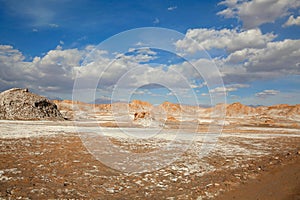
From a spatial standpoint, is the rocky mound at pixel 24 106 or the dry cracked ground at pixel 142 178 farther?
the rocky mound at pixel 24 106

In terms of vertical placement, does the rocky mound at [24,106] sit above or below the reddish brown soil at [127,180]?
above

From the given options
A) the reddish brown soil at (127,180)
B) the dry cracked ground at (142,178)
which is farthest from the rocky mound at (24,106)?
the reddish brown soil at (127,180)

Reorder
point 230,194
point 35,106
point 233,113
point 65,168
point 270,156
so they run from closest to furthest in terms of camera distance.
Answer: point 230,194
point 65,168
point 270,156
point 35,106
point 233,113

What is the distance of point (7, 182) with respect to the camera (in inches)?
331

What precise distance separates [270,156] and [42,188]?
14.1 meters

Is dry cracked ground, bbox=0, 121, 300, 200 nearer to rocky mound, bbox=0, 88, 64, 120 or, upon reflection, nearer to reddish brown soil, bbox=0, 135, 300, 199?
reddish brown soil, bbox=0, 135, 300, 199

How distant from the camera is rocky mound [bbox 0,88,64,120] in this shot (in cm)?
4197

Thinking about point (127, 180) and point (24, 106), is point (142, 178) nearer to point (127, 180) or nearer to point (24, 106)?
point (127, 180)

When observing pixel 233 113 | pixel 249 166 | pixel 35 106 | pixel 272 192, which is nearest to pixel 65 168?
pixel 272 192

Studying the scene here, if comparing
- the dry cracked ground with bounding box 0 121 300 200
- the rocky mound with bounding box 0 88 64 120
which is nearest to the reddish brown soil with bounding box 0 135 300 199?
the dry cracked ground with bounding box 0 121 300 200

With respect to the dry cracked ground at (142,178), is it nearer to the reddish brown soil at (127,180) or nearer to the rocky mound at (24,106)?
the reddish brown soil at (127,180)

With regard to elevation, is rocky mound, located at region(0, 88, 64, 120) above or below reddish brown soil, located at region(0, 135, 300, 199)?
above

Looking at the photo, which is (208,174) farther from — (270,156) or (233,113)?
(233,113)

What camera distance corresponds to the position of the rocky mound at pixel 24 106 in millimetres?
41969
